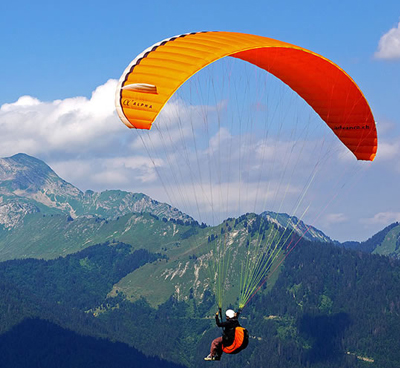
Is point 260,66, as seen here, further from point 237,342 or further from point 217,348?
point 217,348

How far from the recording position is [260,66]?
1583 inches

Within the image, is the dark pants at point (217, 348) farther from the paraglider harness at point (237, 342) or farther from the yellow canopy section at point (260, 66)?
the yellow canopy section at point (260, 66)

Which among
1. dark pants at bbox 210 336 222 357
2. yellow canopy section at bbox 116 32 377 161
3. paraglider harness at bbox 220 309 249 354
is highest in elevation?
yellow canopy section at bbox 116 32 377 161

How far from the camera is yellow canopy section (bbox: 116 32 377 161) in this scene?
98.0ft

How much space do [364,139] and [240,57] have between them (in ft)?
35.4

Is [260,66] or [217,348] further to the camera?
[260,66]

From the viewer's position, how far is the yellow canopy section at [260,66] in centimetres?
2988

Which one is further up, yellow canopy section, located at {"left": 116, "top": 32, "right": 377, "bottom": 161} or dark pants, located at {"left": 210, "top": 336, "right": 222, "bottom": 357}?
yellow canopy section, located at {"left": 116, "top": 32, "right": 377, "bottom": 161}

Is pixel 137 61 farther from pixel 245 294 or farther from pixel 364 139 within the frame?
pixel 364 139

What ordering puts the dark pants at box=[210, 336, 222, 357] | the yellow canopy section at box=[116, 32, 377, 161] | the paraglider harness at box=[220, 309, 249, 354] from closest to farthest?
the yellow canopy section at box=[116, 32, 377, 161]
the paraglider harness at box=[220, 309, 249, 354]
the dark pants at box=[210, 336, 222, 357]

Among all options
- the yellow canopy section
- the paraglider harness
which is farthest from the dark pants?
the yellow canopy section

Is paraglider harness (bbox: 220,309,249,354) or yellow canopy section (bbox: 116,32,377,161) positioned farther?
paraglider harness (bbox: 220,309,249,354)

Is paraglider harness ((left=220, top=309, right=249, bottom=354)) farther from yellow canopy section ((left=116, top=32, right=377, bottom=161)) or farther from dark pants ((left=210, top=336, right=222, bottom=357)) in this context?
yellow canopy section ((left=116, top=32, right=377, bottom=161))

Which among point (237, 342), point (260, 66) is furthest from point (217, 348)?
point (260, 66)
